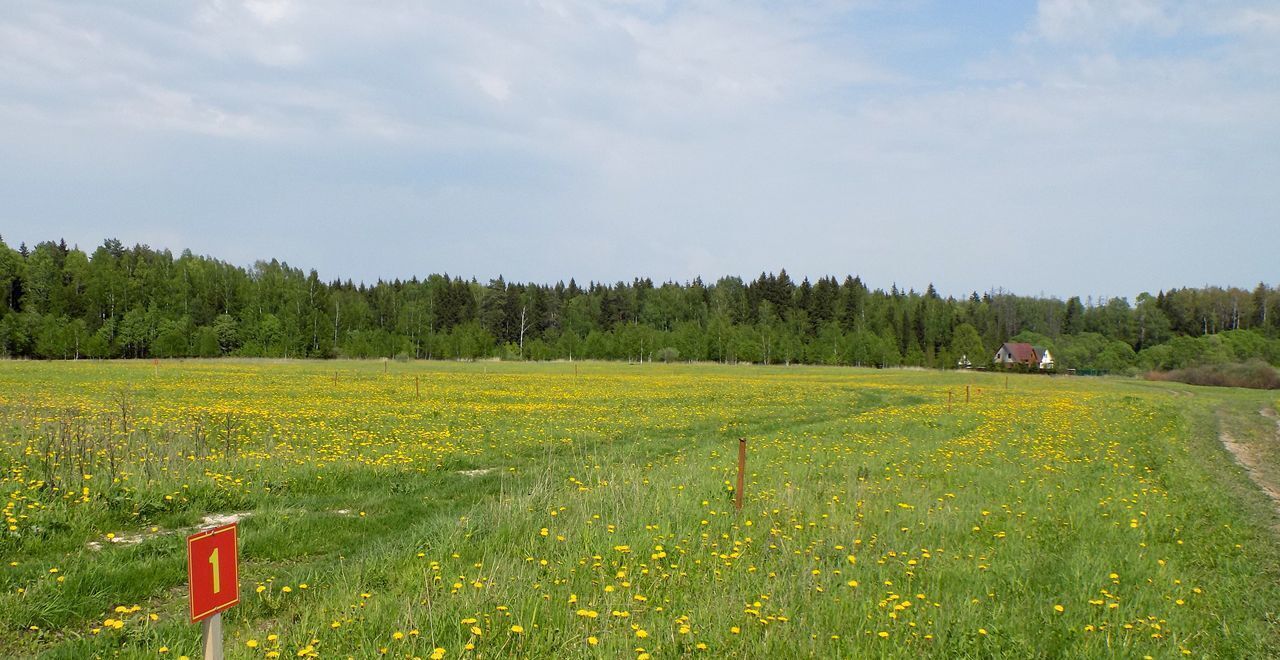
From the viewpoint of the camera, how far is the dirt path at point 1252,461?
14.5 m

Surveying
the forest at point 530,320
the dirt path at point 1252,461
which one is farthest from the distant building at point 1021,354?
the dirt path at point 1252,461

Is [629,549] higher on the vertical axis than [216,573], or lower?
lower

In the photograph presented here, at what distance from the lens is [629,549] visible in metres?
8.16

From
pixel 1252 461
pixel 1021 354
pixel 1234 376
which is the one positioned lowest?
A: pixel 1234 376

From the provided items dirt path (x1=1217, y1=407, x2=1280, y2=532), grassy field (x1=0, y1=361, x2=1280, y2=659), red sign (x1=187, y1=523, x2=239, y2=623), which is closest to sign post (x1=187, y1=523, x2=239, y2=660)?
red sign (x1=187, y1=523, x2=239, y2=623)

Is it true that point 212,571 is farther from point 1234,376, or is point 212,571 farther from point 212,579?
point 1234,376

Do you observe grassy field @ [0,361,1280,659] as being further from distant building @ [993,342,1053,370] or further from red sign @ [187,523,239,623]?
distant building @ [993,342,1053,370]

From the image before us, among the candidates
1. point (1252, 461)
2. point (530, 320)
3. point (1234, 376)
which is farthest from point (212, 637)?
point (530, 320)

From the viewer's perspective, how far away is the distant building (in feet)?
461

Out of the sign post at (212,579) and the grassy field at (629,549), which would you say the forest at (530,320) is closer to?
the grassy field at (629,549)

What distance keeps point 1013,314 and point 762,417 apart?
174 m

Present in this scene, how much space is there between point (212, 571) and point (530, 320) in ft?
452

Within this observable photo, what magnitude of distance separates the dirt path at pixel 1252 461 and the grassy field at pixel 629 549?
21.7 inches

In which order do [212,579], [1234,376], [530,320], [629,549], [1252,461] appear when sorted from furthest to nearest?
[530,320] < [1234,376] < [1252,461] < [629,549] < [212,579]
